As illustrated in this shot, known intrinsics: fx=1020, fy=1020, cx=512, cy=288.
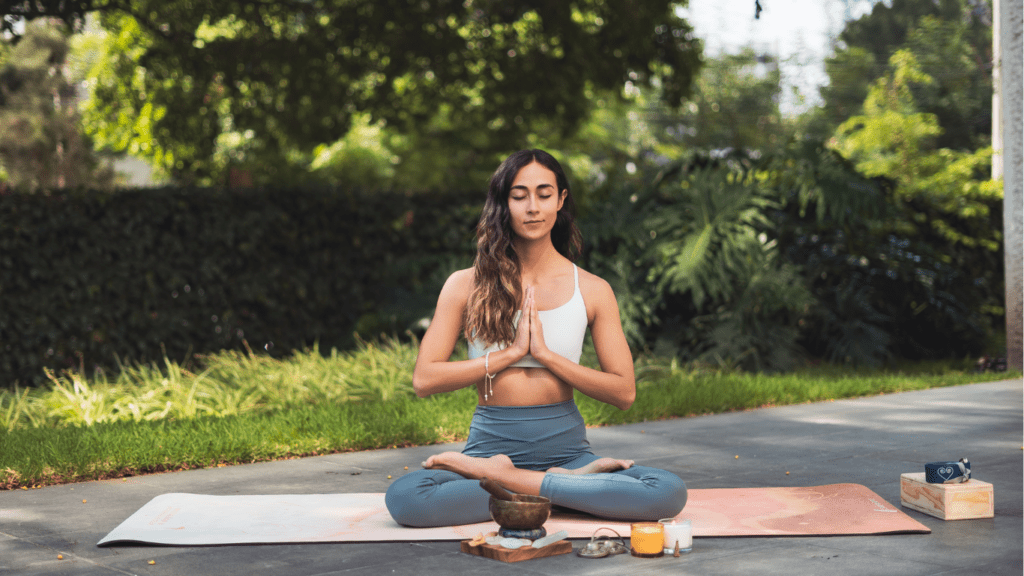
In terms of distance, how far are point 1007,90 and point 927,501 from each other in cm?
750

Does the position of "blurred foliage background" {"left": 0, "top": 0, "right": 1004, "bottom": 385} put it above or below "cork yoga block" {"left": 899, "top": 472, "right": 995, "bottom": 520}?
above

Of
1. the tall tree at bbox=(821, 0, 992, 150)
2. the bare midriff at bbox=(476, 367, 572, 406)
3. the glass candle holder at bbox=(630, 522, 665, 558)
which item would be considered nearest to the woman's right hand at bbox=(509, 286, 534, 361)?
the bare midriff at bbox=(476, 367, 572, 406)

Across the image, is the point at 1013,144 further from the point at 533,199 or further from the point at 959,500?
the point at 533,199

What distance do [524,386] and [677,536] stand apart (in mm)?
924

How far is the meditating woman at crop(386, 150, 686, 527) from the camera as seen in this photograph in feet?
13.9

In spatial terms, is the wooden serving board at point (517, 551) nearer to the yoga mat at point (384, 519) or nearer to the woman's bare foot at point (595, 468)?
the yoga mat at point (384, 519)

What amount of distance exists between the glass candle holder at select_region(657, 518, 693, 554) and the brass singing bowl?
47 cm

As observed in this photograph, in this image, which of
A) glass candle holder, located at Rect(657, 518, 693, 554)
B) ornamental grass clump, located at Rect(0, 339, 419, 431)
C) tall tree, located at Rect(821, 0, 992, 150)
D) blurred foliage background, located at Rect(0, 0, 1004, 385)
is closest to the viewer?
glass candle holder, located at Rect(657, 518, 693, 554)

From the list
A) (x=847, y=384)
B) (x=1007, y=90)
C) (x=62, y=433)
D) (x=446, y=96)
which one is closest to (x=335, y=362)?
(x=62, y=433)

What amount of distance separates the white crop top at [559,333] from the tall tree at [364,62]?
31.3 feet

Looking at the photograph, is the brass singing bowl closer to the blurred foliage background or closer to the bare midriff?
the bare midriff

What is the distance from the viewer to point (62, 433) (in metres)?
6.72

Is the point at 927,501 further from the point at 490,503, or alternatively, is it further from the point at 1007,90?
the point at 1007,90

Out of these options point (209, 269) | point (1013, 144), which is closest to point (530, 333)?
point (209, 269)
